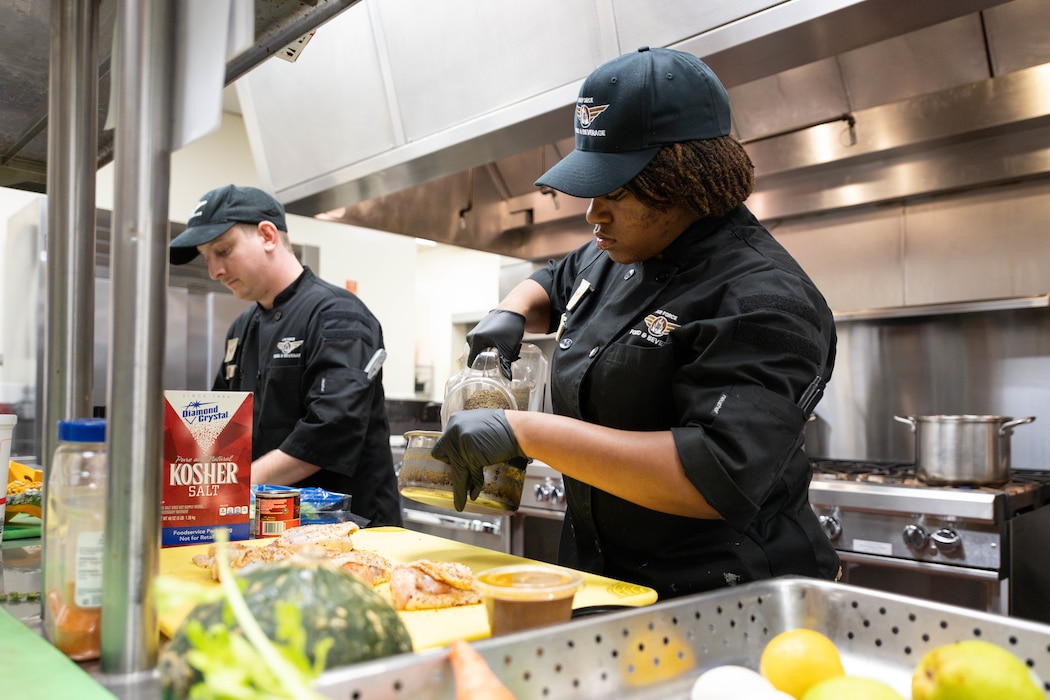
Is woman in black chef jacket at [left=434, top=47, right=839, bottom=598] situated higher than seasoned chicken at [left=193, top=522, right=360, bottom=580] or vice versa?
woman in black chef jacket at [left=434, top=47, right=839, bottom=598]

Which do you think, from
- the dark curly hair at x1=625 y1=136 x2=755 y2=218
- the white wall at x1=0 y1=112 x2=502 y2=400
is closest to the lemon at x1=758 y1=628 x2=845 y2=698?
the dark curly hair at x1=625 y1=136 x2=755 y2=218

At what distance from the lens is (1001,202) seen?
2887 millimetres

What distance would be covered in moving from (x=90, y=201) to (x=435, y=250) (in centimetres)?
714

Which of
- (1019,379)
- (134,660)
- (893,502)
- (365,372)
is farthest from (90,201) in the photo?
(1019,379)

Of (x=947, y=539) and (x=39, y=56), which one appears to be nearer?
(x=39, y=56)

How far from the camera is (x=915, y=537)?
7.38 feet

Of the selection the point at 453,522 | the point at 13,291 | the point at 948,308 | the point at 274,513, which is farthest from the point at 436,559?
the point at 13,291

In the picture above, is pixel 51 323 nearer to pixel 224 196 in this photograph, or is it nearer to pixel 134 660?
pixel 134 660

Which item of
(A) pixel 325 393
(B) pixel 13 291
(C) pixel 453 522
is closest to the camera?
(A) pixel 325 393

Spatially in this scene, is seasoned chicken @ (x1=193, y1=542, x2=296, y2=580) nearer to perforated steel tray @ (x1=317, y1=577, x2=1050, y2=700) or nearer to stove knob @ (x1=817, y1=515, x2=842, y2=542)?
perforated steel tray @ (x1=317, y1=577, x2=1050, y2=700)

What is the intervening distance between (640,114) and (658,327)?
33cm

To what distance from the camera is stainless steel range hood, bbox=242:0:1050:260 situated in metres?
2.05

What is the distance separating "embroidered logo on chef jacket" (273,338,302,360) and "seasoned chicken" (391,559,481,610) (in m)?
1.27

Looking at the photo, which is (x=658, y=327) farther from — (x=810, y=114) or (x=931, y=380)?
(x=931, y=380)
